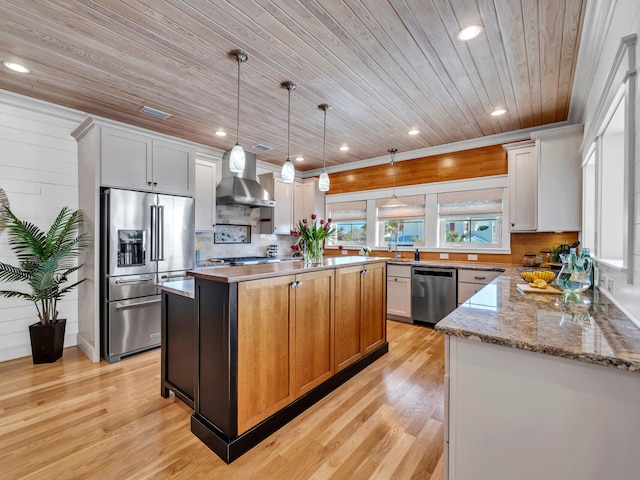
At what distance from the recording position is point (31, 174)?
10.5 feet

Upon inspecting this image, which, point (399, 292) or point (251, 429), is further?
point (399, 292)

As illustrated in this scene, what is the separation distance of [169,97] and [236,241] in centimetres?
268

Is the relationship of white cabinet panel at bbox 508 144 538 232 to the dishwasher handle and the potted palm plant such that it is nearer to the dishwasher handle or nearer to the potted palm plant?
the dishwasher handle

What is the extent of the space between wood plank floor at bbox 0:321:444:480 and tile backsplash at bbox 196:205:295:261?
90.8 inches

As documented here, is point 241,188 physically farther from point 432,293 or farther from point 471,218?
point 471,218

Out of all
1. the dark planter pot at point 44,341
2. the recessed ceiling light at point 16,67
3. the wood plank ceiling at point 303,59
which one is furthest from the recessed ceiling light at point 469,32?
the dark planter pot at point 44,341

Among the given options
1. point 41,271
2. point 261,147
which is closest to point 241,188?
point 261,147

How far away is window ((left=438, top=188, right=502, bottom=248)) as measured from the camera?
4.29m

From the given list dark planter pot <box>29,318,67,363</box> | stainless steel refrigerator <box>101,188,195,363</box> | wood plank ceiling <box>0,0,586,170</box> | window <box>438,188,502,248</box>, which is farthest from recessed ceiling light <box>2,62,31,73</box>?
window <box>438,188,502,248</box>

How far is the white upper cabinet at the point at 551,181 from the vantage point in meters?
3.22

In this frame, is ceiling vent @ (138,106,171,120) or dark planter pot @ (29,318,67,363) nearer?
dark planter pot @ (29,318,67,363)

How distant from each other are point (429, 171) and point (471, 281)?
192 centimetres

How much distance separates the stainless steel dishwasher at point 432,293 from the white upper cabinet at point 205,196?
320 centimetres

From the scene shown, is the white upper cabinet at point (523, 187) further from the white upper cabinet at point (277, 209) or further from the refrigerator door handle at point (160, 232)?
the refrigerator door handle at point (160, 232)
